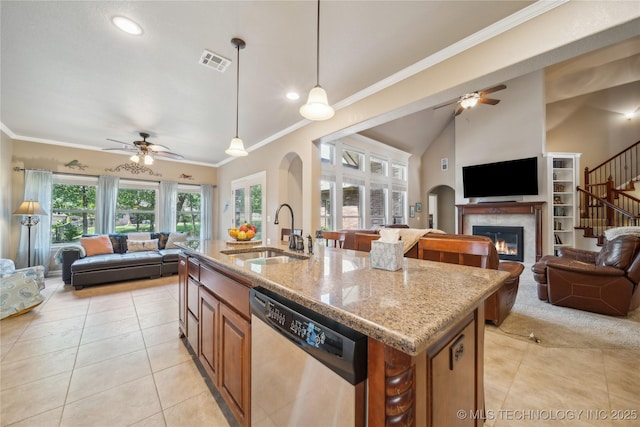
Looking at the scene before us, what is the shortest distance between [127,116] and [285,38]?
121 inches

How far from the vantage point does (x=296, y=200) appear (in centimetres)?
516

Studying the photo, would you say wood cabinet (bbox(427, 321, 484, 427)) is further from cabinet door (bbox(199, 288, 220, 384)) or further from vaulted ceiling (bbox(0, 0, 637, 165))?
vaulted ceiling (bbox(0, 0, 637, 165))

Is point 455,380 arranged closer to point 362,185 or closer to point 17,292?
point 17,292

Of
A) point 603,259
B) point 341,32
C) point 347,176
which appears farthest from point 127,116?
point 603,259

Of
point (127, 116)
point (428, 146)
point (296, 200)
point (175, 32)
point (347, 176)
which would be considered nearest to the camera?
point (175, 32)

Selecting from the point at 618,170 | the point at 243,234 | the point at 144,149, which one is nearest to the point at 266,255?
the point at 243,234

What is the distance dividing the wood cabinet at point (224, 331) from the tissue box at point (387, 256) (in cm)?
66

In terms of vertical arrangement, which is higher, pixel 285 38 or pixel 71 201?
pixel 285 38

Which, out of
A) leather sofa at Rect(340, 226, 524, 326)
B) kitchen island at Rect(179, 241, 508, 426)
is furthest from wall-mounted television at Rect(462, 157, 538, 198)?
kitchen island at Rect(179, 241, 508, 426)

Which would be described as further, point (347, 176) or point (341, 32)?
point (347, 176)

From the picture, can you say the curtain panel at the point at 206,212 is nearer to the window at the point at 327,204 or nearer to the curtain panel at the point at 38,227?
the curtain panel at the point at 38,227

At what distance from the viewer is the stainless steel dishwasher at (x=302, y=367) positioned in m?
0.70

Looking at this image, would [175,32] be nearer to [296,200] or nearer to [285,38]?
[285,38]

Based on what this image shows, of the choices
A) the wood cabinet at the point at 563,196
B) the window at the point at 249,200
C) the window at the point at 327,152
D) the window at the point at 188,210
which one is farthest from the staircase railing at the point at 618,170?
the window at the point at 188,210
